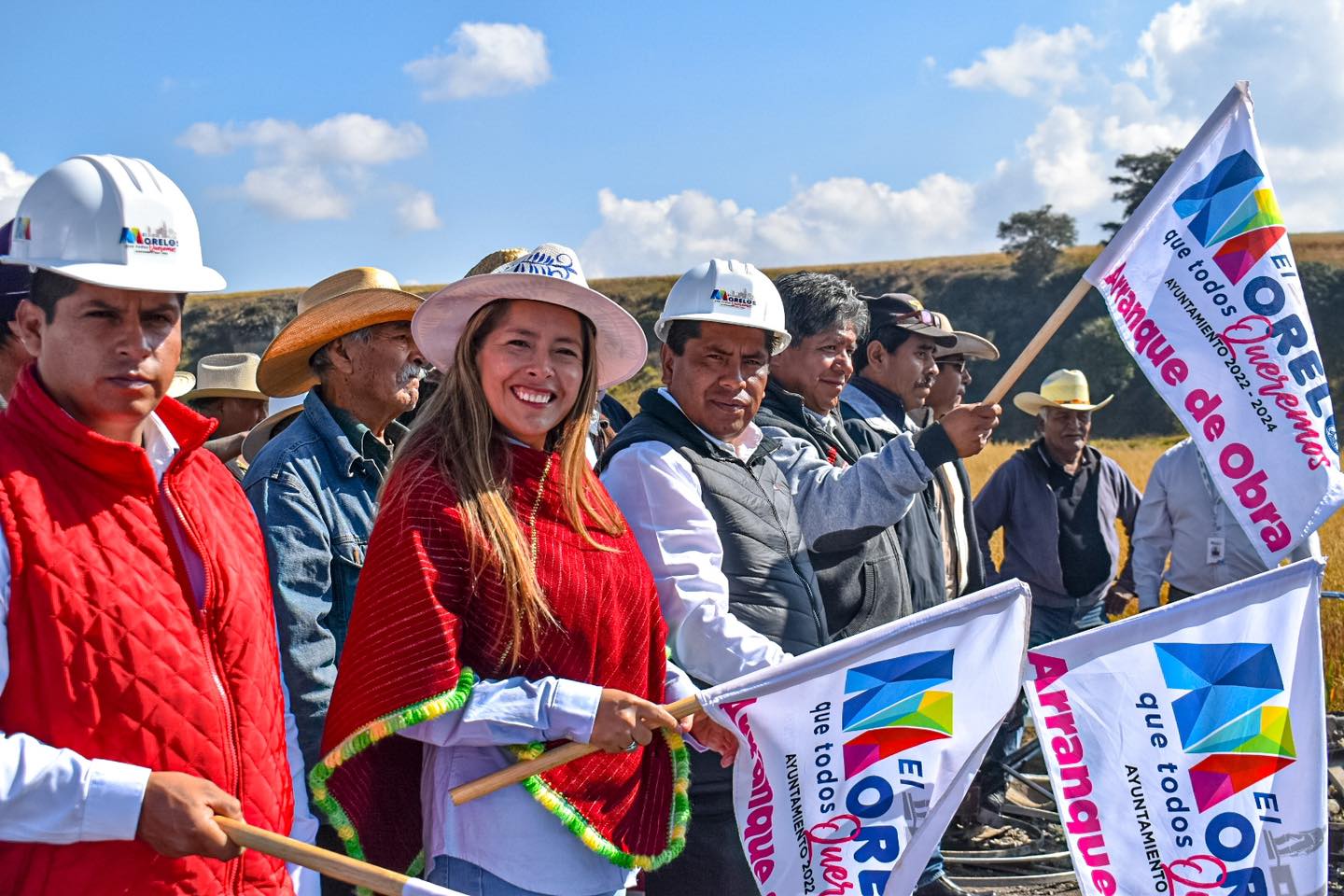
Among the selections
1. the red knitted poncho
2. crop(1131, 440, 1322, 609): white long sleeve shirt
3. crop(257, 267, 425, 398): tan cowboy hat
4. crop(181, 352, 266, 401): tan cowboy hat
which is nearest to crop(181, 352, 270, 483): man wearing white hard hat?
crop(181, 352, 266, 401): tan cowboy hat

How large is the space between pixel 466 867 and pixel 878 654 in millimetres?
1046

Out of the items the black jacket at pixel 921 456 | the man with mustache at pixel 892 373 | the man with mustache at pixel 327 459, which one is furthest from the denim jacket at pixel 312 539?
the man with mustache at pixel 892 373

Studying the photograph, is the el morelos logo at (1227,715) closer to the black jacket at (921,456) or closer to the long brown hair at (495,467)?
the black jacket at (921,456)

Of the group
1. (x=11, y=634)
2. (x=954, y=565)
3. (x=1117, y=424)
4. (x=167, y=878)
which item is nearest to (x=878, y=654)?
(x=167, y=878)

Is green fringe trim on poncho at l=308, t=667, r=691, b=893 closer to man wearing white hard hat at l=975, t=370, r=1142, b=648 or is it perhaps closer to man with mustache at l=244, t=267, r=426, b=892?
man with mustache at l=244, t=267, r=426, b=892

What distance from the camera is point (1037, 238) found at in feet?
209

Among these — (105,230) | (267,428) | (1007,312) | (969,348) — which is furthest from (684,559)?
(1007,312)

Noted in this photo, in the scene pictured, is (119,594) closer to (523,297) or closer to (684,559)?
(523,297)

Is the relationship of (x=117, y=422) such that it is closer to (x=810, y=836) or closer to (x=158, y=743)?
(x=158, y=743)

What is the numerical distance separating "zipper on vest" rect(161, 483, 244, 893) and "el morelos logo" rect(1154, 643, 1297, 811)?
234 centimetres

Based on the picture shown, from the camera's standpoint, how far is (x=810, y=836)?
3000 mm

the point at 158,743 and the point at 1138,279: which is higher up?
the point at 1138,279

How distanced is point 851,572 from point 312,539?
5.65 feet

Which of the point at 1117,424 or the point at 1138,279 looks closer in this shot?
the point at 1138,279
